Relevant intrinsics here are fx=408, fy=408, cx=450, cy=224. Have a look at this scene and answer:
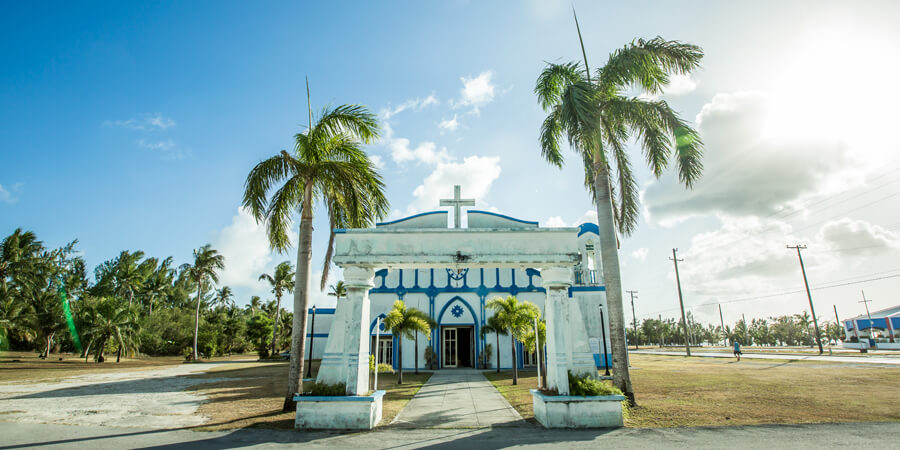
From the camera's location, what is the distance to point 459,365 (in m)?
26.1

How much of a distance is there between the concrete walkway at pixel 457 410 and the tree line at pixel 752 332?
256 ft

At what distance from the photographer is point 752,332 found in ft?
308

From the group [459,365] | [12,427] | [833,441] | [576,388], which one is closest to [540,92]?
[576,388]

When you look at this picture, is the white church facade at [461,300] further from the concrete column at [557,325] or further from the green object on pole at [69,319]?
the green object on pole at [69,319]

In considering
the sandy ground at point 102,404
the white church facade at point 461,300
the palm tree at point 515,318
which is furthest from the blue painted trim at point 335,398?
the white church facade at point 461,300

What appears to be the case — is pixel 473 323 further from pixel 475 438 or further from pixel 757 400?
pixel 475 438

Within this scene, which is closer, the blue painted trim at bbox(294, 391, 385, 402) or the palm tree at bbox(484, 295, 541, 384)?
the blue painted trim at bbox(294, 391, 385, 402)

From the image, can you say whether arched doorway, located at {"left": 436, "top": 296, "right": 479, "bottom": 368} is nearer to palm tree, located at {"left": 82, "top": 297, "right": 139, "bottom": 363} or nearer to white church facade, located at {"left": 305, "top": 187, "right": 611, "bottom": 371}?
white church facade, located at {"left": 305, "top": 187, "right": 611, "bottom": 371}

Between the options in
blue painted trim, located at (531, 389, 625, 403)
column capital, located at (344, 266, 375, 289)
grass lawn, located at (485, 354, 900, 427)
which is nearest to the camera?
blue painted trim, located at (531, 389, 625, 403)

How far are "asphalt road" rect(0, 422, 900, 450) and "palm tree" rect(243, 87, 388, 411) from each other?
116 inches

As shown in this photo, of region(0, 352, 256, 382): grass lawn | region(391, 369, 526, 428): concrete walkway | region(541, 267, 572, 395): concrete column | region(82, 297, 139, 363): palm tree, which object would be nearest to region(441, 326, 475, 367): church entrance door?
region(391, 369, 526, 428): concrete walkway

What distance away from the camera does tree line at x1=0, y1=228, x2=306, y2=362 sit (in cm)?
3388

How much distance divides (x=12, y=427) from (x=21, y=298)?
4243 cm

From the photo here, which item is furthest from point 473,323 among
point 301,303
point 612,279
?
point 301,303
